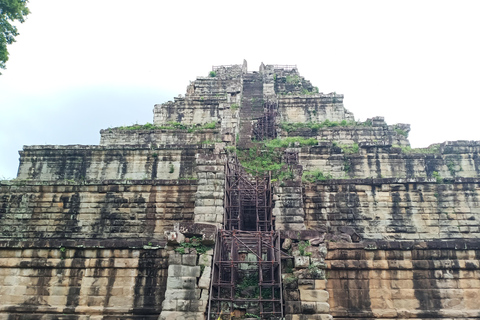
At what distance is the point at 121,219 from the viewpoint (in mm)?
14516

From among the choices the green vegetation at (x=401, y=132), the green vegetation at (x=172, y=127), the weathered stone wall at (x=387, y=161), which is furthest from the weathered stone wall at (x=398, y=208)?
the green vegetation at (x=172, y=127)

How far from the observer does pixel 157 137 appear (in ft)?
72.4

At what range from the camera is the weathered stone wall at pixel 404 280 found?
29.3 feet

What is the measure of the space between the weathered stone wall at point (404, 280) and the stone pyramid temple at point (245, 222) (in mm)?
24

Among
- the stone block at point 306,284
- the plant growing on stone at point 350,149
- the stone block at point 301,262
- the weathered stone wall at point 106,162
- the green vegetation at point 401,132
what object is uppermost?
the green vegetation at point 401,132

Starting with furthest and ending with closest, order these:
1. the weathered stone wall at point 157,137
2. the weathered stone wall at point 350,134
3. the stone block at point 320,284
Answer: the weathered stone wall at point 350,134 < the weathered stone wall at point 157,137 < the stone block at point 320,284

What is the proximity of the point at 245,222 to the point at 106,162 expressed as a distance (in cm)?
835

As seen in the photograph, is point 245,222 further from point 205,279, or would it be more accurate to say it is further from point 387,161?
point 387,161

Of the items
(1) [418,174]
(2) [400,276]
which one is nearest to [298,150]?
(1) [418,174]

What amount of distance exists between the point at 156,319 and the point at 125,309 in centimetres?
78

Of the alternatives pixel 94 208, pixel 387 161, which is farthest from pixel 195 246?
pixel 387 161

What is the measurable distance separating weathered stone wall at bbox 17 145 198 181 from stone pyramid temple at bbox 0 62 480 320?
56mm

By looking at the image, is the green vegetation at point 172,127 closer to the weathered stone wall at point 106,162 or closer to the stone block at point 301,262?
the weathered stone wall at point 106,162

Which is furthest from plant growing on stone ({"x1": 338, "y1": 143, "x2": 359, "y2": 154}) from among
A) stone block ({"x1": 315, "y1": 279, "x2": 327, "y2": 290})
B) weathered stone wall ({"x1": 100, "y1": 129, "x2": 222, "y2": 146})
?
stone block ({"x1": 315, "y1": 279, "x2": 327, "y2": 290})
